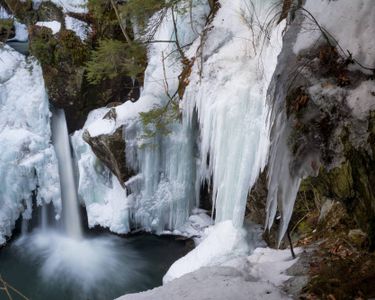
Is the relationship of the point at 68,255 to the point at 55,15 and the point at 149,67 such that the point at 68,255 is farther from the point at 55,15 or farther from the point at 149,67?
the point at 55,15

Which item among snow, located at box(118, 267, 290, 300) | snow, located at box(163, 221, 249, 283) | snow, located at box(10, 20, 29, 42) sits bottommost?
snow, located at box(163, 221, 249, 283)

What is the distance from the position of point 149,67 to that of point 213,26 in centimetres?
165

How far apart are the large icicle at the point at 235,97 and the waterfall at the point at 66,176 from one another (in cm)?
343

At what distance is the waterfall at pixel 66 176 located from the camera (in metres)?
8.31

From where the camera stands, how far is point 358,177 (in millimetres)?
2141

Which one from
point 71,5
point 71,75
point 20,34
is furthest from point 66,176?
point 20,34

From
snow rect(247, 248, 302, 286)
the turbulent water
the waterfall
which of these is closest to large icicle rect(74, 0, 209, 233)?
the turbulent water

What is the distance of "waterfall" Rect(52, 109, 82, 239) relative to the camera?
27.3ft

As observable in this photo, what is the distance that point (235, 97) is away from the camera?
567 centimetres

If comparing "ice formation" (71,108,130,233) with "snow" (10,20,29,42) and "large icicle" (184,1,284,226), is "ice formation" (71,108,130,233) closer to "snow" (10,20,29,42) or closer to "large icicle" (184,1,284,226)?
"large icicle" (184,1,284,226)

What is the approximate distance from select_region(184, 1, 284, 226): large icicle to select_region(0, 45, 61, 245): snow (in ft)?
12.3

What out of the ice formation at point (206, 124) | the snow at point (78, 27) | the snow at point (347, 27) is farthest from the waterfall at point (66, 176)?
the snow at point (347, 27)

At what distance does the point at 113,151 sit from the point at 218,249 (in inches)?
114

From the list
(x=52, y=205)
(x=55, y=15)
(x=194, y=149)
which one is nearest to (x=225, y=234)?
(x=194, y=149)
